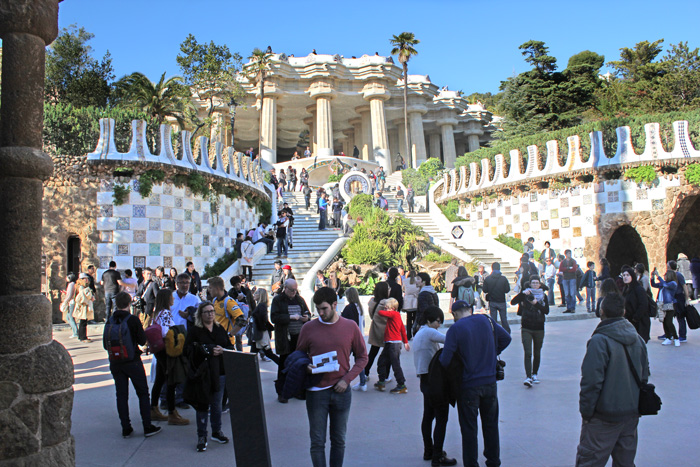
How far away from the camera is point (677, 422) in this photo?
564 cm

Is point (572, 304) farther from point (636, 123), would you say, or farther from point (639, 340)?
point (639, 340)

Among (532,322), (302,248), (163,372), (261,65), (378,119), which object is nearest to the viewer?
(163,372)

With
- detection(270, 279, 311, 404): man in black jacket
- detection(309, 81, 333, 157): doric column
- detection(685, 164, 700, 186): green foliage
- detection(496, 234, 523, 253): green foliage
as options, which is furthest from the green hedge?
detection(309, 81, 333, 157): doric column

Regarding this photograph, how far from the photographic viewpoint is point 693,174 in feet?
59.4

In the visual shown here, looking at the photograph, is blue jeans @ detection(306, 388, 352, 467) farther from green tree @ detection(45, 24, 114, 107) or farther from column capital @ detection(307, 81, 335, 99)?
column capital @ detection(307, 81, 335, 99)

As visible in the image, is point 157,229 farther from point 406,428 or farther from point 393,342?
point 406,428

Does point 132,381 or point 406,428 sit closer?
point 132,381

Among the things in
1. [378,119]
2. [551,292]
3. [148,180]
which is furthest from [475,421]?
[378,119]

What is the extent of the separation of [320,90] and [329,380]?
37236 millimetres

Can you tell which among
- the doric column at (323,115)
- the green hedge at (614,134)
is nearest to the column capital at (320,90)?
the doric column at (323,115)

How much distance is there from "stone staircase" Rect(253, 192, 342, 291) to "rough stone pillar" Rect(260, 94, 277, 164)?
12.4 m

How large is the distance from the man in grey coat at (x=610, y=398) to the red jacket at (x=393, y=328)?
11.5 feet

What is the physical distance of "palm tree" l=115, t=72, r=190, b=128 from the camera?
76.6ft

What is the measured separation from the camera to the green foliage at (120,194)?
610 inches
